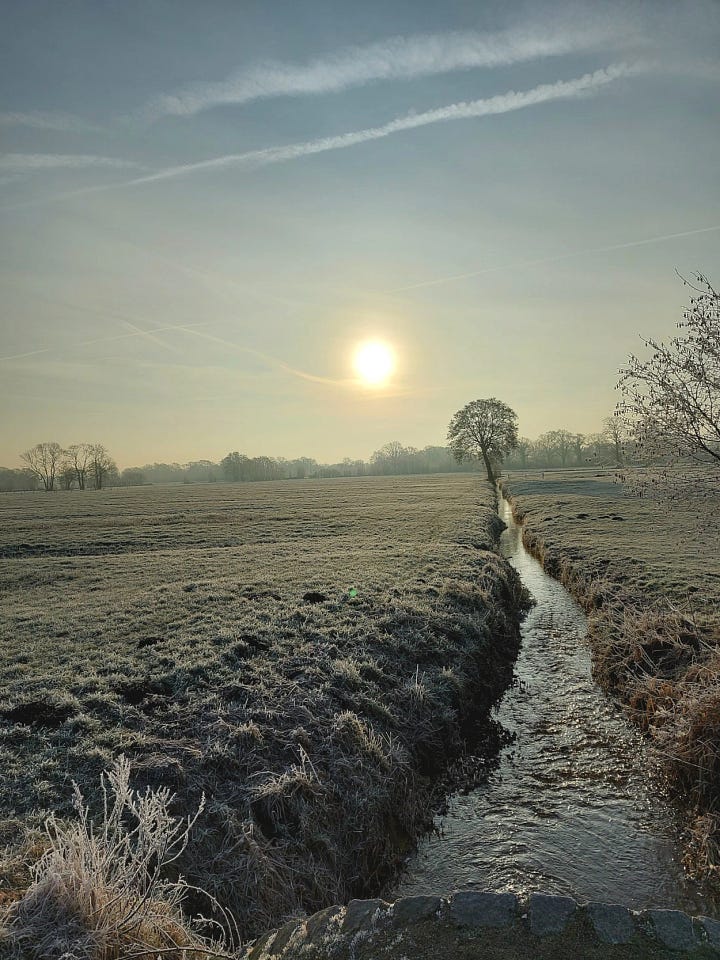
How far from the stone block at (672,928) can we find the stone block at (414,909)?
171 centimetres

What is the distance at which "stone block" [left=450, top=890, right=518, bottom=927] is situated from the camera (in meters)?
4.51

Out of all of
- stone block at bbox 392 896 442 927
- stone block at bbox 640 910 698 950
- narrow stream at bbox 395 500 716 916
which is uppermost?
stone block at bbox 640 910 698 950

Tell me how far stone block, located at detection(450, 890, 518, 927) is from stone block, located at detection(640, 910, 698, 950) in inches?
42.4

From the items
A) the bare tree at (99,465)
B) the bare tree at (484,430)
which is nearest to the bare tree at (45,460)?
the bare tree at (99,465)

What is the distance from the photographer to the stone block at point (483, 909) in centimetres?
451

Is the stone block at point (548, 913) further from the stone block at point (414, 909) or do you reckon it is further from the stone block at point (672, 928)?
the stone block at point (414, 909)

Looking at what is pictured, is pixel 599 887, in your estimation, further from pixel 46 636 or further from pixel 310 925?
pixel 46 636

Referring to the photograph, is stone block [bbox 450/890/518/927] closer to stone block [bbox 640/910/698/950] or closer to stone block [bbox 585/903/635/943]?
stone block [bbox 585/903/635/943]

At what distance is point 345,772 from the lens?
27.3 ft

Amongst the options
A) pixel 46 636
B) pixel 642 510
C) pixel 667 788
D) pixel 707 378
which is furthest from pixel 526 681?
pixel 642 510

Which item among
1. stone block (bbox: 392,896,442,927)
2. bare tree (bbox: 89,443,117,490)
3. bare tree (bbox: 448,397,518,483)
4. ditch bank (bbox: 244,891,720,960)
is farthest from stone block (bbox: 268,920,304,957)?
bare tree (bbox: 89,443,117,490)

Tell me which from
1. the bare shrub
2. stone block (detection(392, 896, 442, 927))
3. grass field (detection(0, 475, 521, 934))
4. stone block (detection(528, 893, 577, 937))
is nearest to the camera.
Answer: the bare shrub

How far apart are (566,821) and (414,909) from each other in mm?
4651

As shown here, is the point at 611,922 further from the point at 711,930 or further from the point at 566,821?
the point at 566,821
